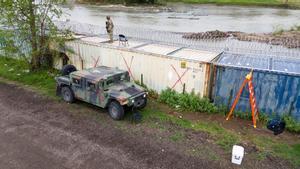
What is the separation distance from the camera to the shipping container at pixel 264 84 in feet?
28.7

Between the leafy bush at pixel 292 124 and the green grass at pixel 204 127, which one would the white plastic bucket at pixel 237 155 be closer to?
the green grass at pixel 204 127

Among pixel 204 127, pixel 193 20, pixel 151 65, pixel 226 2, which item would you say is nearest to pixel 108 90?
pixel 151 65

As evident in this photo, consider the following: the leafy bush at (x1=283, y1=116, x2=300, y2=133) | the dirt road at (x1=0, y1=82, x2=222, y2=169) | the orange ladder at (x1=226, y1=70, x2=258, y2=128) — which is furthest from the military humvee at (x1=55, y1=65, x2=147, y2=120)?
the leafy bush at (x1=283, y1=116, x2=300, y2=133)

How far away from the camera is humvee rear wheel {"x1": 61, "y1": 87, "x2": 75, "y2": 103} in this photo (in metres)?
10.4

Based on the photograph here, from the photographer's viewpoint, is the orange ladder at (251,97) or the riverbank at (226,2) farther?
the riverbank at (226,2)

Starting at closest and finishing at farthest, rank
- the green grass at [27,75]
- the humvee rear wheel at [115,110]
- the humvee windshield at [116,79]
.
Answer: the humvee rear wheel at [115,110], the humvee windshield at [116,79], the green grass at [27,75]

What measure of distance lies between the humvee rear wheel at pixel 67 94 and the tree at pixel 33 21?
11.8ft

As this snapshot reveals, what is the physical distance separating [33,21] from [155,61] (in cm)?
677

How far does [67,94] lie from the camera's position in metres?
10.5

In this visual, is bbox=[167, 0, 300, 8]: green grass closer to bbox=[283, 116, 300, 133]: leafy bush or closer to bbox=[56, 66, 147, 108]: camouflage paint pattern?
bbox=[283, 116, 300, 133]: leafy bush

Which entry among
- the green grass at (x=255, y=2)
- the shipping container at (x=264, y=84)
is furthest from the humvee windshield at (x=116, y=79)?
the green grass at (x=255, y=2)

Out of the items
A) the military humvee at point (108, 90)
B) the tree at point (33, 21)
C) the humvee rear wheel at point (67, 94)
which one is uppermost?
the tree at point (33, 21)

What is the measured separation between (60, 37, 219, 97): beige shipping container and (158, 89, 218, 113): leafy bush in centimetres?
24

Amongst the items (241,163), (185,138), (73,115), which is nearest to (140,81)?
(73,115)
